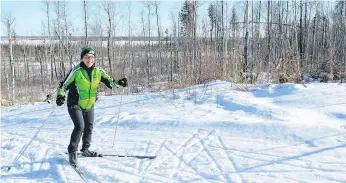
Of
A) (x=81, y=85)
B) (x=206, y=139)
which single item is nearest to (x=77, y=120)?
(x=81, y=85)

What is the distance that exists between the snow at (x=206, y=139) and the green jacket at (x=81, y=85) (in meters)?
0.98

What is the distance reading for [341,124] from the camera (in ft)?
20.8

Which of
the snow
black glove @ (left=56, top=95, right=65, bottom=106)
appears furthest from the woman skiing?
the snow

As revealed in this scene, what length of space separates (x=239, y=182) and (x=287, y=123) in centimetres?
268

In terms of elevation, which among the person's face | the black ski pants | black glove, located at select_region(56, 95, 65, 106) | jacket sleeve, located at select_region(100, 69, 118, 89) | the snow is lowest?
the snow

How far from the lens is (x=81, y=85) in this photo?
17.0 ft

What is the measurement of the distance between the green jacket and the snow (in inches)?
38.5

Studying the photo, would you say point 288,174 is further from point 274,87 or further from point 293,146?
point 274,87

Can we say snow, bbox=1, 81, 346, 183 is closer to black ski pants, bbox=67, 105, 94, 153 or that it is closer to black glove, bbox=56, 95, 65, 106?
black ski pants, bbox=67, 105, 94, 153

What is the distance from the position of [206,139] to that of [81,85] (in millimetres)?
2455

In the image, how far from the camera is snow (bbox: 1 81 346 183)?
4.58m

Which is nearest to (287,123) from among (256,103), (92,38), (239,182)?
(256,103)

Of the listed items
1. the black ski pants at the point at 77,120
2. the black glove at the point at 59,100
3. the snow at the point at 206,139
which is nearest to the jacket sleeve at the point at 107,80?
the black ski pants at the point at 77,120

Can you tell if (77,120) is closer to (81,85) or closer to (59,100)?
(59,100)
